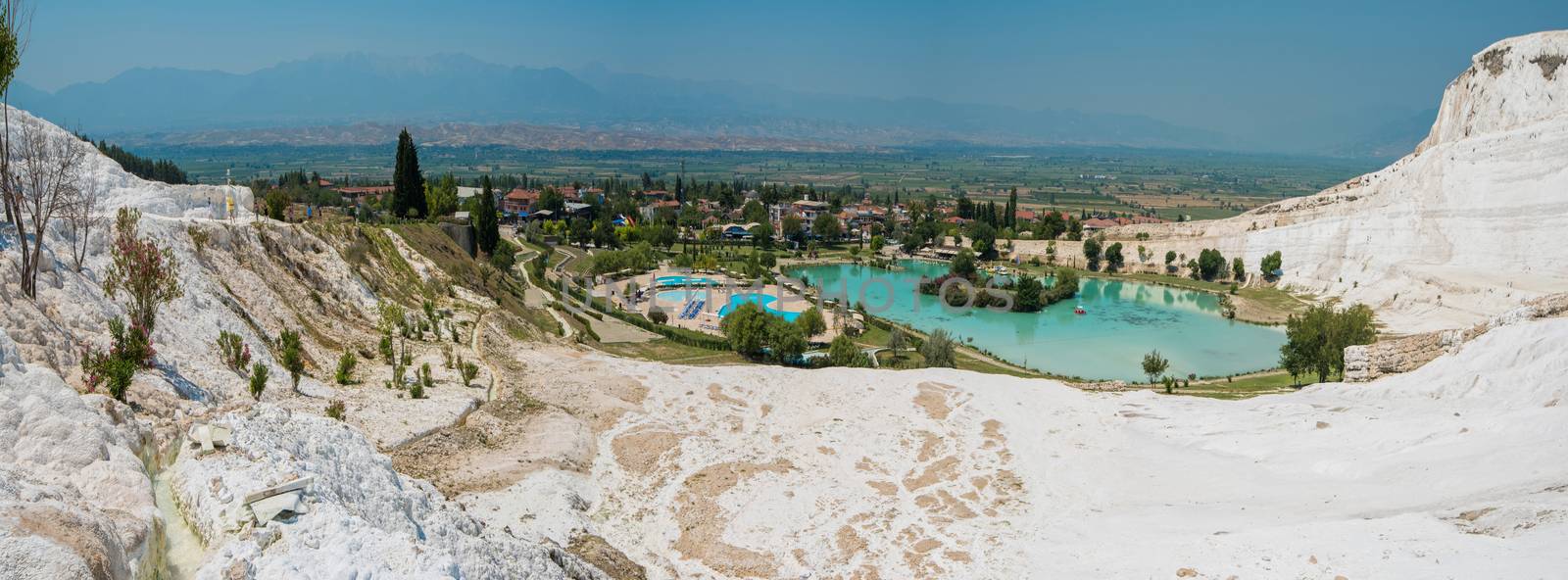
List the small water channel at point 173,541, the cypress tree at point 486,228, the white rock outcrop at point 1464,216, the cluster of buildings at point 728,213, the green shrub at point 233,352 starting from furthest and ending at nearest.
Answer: the cluster of buildings at point 728,213
the cypress tree at point 486,228
the white rock outcrop at point 1464,216
the green shrub at point 233,352
the small water channel at point 173,541

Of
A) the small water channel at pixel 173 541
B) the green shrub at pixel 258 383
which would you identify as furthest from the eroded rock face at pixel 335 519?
the green shrub at pixel 258 383

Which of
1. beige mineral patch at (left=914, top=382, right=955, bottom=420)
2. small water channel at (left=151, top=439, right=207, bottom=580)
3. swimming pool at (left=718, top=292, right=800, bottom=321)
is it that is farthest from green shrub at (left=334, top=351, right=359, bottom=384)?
swimming pool at (left=718, top=292, right=800, bottom=321)

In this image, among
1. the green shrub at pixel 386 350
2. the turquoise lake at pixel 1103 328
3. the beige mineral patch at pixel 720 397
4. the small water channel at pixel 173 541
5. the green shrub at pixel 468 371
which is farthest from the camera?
the turquoise lake at pixel 1103 328

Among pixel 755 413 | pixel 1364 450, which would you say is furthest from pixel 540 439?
pixel 1364 450

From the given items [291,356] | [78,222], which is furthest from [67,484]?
[78,222]

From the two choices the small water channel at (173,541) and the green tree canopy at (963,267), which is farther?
the green tree canopy at (963,267)

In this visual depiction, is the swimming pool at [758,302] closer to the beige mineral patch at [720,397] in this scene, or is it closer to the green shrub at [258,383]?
the beige mineral patch at [720,397]
